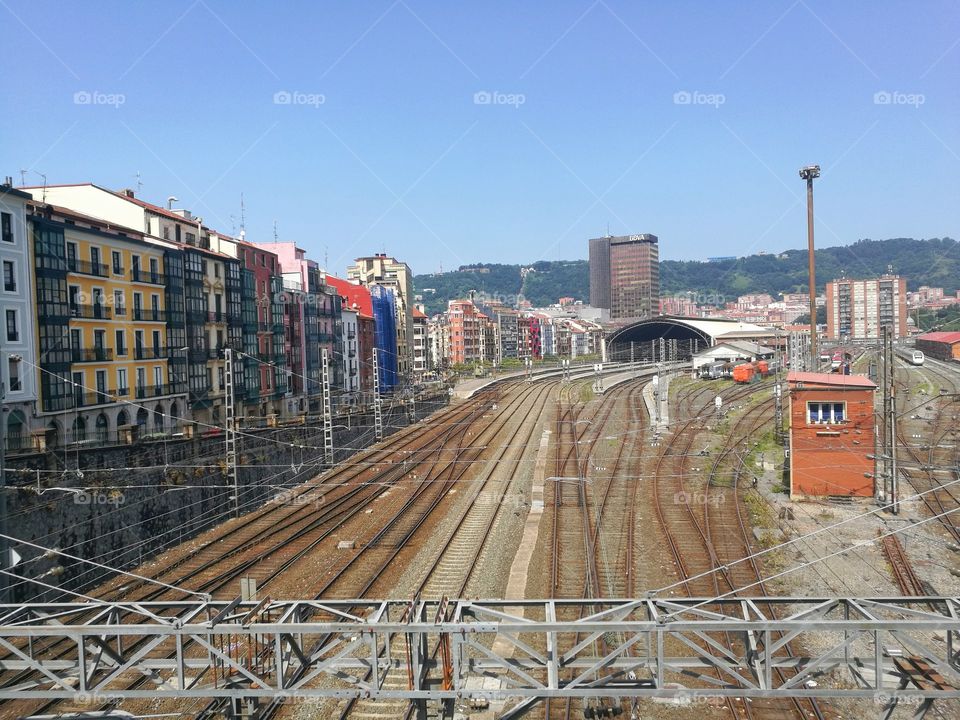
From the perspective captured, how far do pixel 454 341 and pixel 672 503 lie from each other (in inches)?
3478

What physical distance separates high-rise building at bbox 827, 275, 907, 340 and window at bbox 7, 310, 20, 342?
A: 366 feet

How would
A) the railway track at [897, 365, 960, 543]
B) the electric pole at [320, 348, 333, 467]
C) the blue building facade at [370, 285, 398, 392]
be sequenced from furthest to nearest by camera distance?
the blue building facade at [370, 285, 398, 392]
the electric pole at [320, 348, 333, 467]
the railway track at [897, 365, 960, 543]

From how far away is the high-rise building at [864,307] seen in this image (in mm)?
115562

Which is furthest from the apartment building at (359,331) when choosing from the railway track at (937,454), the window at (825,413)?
the window at (825,413)

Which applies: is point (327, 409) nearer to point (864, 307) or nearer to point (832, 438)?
point (832, 438)

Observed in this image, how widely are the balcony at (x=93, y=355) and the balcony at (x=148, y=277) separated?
3.71 m

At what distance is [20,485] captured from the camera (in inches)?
749

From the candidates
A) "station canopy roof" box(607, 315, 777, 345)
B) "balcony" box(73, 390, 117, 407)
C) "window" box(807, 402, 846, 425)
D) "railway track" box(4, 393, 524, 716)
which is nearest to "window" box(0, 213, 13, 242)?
"balcony" box(73, 390, 117, 407)

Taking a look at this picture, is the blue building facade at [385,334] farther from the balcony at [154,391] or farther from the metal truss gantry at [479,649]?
the metal truss gantry at [479,649]

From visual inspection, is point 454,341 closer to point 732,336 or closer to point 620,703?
point 732,336

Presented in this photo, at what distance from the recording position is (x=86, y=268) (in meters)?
27.9

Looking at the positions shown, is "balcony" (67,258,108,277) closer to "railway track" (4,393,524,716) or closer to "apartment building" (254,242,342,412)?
"railway track" (4,393,524,716)

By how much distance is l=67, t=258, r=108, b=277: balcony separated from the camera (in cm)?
2709

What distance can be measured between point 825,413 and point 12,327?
Answer: 86.5ft
